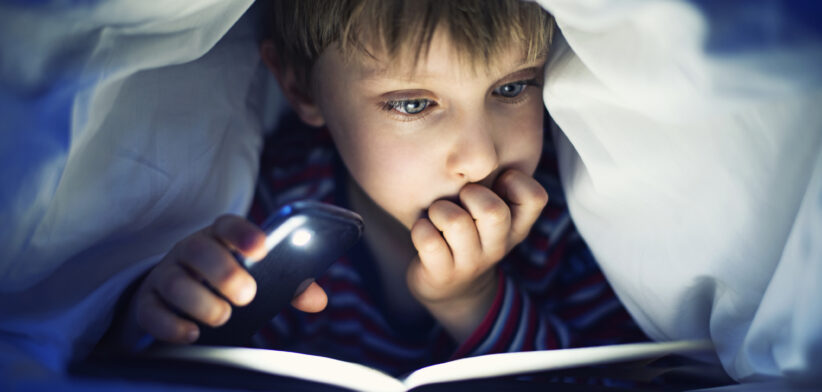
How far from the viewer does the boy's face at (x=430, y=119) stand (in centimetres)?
61

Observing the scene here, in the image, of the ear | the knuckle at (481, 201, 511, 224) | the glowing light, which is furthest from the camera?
the ear

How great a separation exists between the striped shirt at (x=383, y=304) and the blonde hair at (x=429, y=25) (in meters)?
0.29

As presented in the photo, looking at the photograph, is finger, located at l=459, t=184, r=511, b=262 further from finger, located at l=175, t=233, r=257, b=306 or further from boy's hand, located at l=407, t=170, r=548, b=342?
finger, located at l=175, t=233, r=257, b=306

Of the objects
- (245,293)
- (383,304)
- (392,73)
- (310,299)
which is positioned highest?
(392,73)

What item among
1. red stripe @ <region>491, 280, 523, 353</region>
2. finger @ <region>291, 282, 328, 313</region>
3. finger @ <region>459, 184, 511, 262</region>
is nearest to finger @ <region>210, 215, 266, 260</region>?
finger @ <region>291, 282, 328, 313</region>

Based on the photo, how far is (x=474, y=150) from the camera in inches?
24.5

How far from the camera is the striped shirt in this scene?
2.77 ft

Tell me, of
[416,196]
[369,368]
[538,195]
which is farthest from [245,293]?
[538,195]

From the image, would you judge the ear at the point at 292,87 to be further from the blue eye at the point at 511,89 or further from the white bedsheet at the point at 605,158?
the blue eye at the point at 511,89

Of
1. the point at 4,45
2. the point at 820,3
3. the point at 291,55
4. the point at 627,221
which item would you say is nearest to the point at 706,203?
the point at 627,221

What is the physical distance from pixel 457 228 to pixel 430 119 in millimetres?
129

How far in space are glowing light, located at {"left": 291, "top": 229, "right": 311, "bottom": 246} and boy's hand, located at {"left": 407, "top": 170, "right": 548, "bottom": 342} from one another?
0.16 metres

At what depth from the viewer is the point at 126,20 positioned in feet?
1.72

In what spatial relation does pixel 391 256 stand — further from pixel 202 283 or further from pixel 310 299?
pixel 202 283
